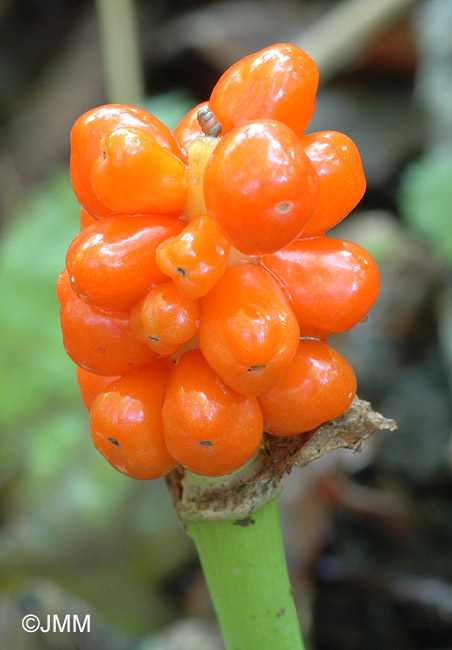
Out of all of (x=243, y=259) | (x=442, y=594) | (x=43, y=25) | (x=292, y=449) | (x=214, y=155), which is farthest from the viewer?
(x=43, y=25)

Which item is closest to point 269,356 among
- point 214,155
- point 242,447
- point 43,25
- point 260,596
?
point 242,447

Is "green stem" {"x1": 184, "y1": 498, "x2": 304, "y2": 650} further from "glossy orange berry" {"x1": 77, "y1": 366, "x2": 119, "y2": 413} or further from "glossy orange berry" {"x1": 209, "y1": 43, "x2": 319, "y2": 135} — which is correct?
"glossy orange berry" {"x1": 209, "y1": 43, "x2": 319, "y2": 135}

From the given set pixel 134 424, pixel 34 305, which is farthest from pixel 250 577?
pixel 34 305

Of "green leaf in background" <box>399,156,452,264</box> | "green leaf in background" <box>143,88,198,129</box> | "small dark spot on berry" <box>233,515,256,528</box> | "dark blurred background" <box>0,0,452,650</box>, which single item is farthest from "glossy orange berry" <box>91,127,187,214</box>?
"green leaf in background" <box>143,88,198,129</box>

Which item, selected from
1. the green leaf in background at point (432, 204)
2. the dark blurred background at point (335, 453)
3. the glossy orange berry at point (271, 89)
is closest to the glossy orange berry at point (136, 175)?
the glossy orange berry at point (271, 89)

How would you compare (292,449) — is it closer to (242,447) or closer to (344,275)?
(242,447)

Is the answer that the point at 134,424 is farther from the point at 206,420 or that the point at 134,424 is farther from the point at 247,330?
the point at 247,330

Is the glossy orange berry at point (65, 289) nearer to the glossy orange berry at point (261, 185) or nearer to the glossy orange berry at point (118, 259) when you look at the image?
the glossy orange berry at point (118, 259)
